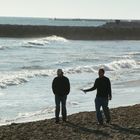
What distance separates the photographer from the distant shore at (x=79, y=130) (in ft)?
38.2

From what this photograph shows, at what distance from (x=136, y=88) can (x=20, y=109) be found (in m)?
7.31

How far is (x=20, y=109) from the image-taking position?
17.6m

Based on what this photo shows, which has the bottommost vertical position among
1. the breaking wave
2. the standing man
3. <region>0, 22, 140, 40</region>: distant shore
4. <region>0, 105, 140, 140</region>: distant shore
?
<region>0, 105, 140, 140</region>: distant shore

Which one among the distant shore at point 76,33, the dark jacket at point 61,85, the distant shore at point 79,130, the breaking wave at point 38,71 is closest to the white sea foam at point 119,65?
the breaking wave at point 38,71

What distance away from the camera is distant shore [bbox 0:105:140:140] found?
459 inches

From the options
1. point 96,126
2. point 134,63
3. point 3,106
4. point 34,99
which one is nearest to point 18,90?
point 34,99

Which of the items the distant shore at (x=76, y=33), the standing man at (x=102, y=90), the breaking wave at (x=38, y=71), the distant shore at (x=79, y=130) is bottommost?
the distant shore at (x=79, y=130)

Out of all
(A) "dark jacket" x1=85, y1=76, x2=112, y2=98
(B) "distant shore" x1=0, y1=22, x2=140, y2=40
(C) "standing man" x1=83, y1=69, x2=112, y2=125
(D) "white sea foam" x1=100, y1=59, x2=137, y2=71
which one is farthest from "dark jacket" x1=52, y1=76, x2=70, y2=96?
(B) "distant shore" x1=0, y1=22, x2=140, y2=40

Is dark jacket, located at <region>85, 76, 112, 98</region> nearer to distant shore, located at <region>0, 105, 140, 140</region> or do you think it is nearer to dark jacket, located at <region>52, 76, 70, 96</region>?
distant shore, located at <region>0, 105, 140, 140</region>

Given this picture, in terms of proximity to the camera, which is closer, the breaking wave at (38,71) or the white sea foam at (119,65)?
the breaking wave at (38,71)

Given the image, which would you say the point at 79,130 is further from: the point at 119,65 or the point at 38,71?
the point at 119,65

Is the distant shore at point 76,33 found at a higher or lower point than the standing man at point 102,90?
higher

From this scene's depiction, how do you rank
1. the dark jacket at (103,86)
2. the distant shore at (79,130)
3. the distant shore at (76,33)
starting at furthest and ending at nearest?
the distant shore at (76,33) < the dark jacket at (103,86) < the distant shore at (79,130)

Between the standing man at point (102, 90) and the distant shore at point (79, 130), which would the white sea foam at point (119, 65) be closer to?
the distant shore at point (79, 130)
